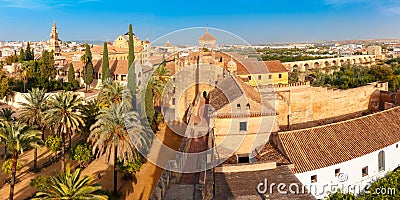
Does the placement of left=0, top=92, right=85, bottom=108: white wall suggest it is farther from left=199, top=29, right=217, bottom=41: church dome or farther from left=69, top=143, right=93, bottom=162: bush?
left=69, top=143, right=93, bottom=162: bush

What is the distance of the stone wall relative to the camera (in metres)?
17.2

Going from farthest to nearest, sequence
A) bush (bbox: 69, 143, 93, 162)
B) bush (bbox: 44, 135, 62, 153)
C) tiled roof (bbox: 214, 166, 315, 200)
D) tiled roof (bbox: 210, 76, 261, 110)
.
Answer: bush (bbox: 44, 135, 62, 153)
bush (bbox: 69, 143, 93, 162)
tiled roof (bbox: 210, 76, 261, 110)
tiled roof (bbox: 214, 166, 315, 200)

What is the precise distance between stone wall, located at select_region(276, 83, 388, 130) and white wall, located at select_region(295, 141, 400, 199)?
16.0 ft

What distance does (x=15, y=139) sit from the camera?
47.1 feet

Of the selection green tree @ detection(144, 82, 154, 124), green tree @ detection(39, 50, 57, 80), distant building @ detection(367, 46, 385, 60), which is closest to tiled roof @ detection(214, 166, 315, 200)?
green tree @ detection(144, 82, 154, 124)

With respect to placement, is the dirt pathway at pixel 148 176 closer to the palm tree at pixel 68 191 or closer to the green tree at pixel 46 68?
the palm tree at pixel 68 191

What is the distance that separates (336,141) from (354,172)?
1263 millimetres

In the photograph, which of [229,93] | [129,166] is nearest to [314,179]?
[229,93]

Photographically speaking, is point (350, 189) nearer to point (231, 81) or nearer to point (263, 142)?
point (263, 142)

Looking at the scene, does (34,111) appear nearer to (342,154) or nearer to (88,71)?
(88,71)

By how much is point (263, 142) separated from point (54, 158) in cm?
1248

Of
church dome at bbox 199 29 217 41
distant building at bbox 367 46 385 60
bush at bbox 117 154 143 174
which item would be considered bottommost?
bush at bbox 117 154 143 174

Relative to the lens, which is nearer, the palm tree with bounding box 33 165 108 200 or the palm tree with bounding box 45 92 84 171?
the palm tree with bounding box 33 165 108 200

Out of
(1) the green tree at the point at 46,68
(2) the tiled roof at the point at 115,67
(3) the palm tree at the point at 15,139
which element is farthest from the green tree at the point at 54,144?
(2) the tiled roof at the point at 115,67
